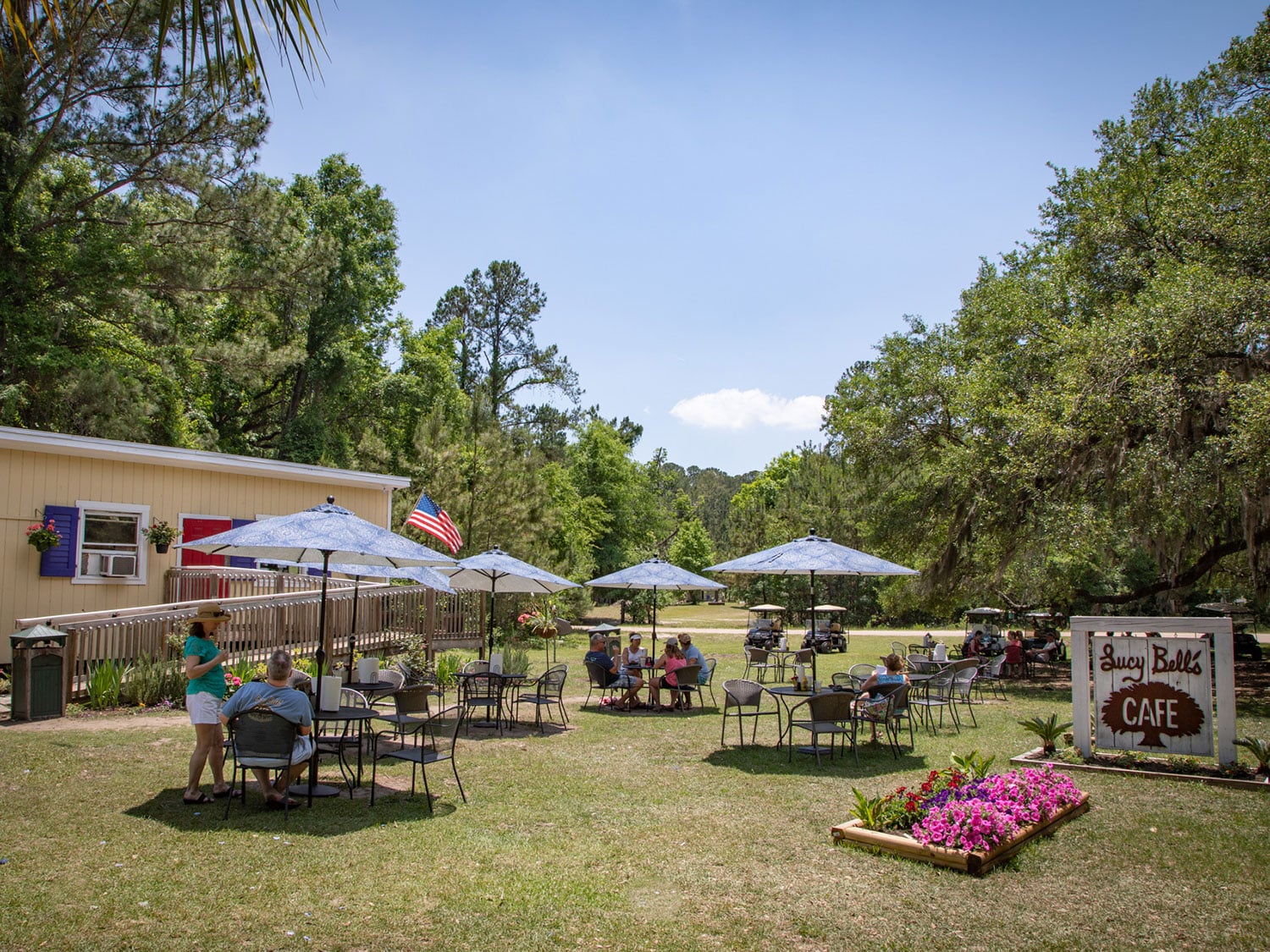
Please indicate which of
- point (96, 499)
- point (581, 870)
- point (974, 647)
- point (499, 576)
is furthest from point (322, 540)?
point (974, 647)

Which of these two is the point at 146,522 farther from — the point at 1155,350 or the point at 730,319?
the point at 1155,350

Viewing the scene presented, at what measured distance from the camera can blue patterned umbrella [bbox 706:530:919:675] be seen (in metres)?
10.0

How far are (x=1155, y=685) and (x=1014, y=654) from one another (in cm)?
951

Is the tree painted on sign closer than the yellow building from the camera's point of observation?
Yes

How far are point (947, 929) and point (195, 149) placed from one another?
22508 mm

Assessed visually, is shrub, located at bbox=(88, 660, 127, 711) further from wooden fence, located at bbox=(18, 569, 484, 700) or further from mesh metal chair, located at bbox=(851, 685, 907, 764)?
mesh metal chair, located at bbox=(851, 685, 907, 764)

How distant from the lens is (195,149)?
20.4 meters

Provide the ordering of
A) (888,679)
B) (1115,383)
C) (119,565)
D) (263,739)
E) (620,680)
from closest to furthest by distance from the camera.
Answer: (263,739) < (888,679) < (620,680) < (1115,383) < (119,565)

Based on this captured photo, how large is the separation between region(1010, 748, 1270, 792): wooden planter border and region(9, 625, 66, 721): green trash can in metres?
10.5

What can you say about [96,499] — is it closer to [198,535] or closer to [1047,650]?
[198,535]

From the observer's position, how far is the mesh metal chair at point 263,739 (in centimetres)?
631

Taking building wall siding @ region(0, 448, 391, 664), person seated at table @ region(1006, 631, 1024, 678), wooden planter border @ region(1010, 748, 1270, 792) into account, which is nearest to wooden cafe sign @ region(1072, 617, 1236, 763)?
wooden planter border @ region(1010, 748, 1270, 792)

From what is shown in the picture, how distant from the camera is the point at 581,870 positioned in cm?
533

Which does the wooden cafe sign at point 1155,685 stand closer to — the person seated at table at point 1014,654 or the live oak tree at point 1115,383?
the live oak tree at point 1115,383
